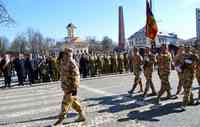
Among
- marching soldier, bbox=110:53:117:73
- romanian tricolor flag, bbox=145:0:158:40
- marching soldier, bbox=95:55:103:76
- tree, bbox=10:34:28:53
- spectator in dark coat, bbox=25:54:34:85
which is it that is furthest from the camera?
tree, bbox=10:34:28:53

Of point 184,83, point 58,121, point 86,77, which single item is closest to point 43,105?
point 58,121

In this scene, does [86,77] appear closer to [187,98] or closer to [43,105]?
[43,105]

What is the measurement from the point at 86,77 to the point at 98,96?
9.43m

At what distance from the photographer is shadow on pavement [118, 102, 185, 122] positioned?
9078 mm

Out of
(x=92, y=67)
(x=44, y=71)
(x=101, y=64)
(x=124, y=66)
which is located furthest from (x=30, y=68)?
(x=124, y=66)

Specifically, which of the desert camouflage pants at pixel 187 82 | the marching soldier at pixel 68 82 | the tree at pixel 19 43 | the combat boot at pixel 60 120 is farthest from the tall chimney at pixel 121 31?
the combat boot at pixel 60 120

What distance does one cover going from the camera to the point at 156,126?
324 inches

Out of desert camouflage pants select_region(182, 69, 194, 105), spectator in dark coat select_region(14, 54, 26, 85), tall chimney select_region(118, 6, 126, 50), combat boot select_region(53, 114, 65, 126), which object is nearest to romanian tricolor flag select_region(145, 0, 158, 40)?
spectator in dark coat select_region(14, 54, 26, 85)

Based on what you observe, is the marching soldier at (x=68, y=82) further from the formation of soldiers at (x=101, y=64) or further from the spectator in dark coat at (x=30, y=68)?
the formation of soldiers at (x=101, y=64)

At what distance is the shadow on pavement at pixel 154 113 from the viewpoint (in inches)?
357

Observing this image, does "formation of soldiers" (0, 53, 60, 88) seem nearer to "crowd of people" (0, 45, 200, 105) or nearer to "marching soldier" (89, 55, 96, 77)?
"crowd of people" (0, 45, 200, 105)

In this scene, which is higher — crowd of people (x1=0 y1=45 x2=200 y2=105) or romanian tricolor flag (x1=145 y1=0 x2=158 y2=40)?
romanian tricolor flag (x1=145 y1=0 x2=158 y2=40)

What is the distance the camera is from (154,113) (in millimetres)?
9641

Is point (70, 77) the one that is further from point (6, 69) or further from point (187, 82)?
point (6, 69)
